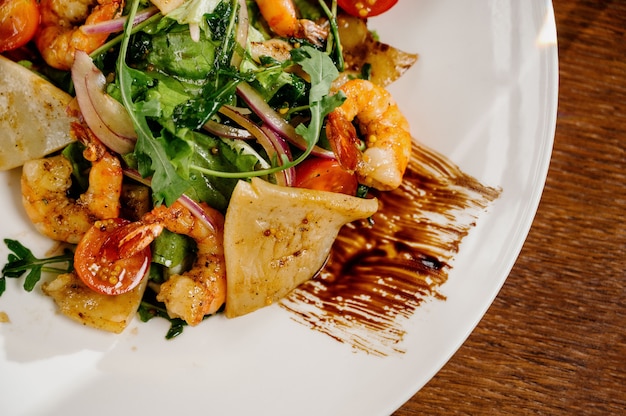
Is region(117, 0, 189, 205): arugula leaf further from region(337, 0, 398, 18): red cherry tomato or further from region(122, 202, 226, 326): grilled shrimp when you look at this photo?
region(337, 0, 398, 18): red cherry tomato

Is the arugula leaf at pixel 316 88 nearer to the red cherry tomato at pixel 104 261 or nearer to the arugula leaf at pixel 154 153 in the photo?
the arugula leaf at pixel 154 153

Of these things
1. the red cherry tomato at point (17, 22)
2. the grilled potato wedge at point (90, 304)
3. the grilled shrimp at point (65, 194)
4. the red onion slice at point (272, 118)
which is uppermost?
the red onion slice at point (272, 118)

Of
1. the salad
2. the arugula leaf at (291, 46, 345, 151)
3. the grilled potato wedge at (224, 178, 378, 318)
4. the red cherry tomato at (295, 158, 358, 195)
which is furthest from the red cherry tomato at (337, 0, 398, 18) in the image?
the grilled potato wedge at (224, 178, 378, 318)

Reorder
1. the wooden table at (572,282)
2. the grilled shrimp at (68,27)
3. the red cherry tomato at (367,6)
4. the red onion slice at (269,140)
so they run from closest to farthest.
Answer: the grilled shrimp at (68,27) → the red onion slice at (269,140) → the red cherry tomato at (367,6) → the wooden table at (572,282)

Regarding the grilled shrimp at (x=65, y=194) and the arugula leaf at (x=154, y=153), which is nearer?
the arugula leaf at (x=154, y=153)

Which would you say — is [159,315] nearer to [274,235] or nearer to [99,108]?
[274,235]

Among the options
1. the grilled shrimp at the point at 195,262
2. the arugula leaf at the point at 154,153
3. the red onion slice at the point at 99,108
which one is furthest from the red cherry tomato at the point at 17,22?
the grilled shrimp at the point at 195,262

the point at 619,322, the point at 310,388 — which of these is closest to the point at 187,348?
the point at 310,388
